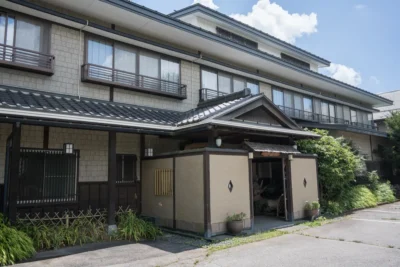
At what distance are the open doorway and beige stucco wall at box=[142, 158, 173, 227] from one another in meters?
2.98

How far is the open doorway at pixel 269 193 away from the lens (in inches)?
466

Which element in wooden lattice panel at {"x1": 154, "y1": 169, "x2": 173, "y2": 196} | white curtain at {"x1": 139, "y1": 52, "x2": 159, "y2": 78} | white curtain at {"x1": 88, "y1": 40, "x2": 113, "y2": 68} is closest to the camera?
wooden lattice panel at {"x1": 154, "y1": 169, "x2": 173, "y2": 196}

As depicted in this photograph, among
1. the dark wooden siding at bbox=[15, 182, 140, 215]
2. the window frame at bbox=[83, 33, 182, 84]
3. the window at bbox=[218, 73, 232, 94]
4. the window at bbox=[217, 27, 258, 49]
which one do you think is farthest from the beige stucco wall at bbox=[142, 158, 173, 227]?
the window at bbox=[217, 27, 258, 49]

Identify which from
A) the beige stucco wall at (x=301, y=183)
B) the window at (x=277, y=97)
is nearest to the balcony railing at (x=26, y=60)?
the beige stucco wall at (x=301, y=183)

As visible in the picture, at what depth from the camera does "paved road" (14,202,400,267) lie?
6.75 m

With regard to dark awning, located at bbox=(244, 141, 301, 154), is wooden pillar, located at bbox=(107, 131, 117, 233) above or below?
below

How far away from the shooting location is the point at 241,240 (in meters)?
8.70

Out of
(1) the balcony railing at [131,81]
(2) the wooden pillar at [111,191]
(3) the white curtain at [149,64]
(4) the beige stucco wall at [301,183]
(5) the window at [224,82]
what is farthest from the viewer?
(5) the window at [224,82]

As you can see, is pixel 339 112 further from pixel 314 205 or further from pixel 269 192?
pixel 314 205

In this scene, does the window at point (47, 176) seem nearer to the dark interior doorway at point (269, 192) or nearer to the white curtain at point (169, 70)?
the white curtain at point (169, 70)

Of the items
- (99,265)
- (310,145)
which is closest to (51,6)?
(99,265)

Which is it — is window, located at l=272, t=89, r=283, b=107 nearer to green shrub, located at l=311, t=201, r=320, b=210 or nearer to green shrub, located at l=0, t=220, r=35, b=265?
green shrub, located at l=311, t=201, r=320, b=210

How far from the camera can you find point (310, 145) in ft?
47.9

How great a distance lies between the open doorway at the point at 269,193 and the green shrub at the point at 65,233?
16.7 ft
